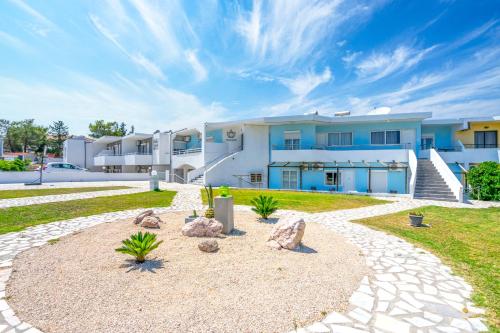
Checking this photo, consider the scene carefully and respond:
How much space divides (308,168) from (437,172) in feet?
32.4

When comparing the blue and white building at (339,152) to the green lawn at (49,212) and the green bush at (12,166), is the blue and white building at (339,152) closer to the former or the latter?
the green lawn at (49,212)

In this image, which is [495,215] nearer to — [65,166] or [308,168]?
[308,168]

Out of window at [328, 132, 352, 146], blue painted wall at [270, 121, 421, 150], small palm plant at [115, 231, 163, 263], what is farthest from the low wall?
small palm plant at [115, 231, 163, 263]

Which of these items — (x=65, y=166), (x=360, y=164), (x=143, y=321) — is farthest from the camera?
(x=65, y=166)

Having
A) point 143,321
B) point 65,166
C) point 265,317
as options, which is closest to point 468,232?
point 265,317

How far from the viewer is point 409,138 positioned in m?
23.6

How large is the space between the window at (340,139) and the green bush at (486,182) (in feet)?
32.6

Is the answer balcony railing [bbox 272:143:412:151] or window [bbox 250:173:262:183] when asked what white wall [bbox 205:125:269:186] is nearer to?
window [bbox 250:173:262:183]

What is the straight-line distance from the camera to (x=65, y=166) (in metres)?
34.7

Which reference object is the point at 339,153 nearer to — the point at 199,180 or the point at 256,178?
the point at 256,178

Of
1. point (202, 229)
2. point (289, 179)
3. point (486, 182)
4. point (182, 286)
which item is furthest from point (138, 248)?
point (486, 182)

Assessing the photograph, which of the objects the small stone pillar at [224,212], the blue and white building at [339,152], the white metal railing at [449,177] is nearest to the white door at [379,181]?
the blue and white building at [339,152]

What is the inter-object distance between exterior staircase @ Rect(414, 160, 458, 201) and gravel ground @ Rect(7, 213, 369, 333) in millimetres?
13930

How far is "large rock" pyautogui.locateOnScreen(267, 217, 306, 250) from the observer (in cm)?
664
